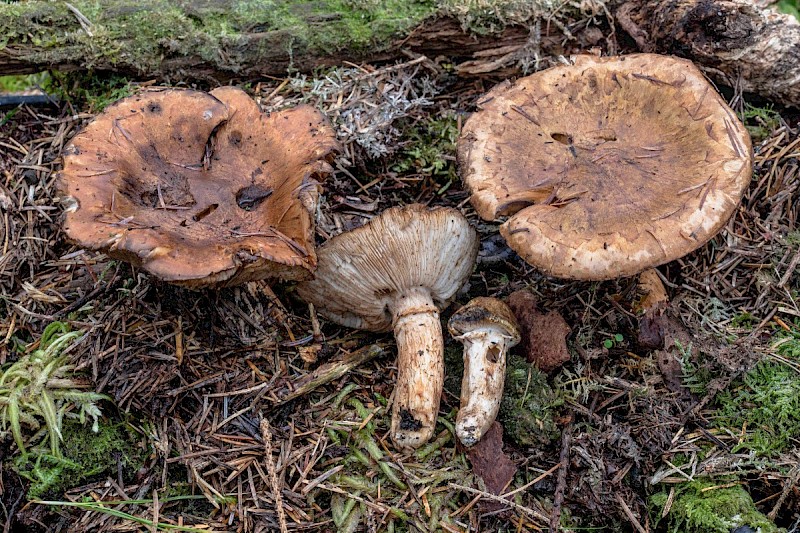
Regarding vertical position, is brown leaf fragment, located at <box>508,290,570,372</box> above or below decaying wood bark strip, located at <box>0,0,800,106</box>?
below

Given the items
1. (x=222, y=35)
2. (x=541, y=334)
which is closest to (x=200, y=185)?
(x=222, y=35)

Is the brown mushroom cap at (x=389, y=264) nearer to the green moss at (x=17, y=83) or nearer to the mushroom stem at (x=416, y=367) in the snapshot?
the mushroom stem at (x=416, y=367)

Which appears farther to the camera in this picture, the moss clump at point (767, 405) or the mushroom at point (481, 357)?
the mushroom at point (481, 357)

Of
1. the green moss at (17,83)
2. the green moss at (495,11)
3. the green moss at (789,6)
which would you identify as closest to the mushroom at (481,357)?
the green moss at (495,11)

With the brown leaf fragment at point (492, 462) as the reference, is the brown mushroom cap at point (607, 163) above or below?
above

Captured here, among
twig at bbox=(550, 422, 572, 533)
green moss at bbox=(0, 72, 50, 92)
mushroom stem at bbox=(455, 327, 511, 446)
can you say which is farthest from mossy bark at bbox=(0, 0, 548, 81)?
twig at bbox=(550, 422, 572, 533)

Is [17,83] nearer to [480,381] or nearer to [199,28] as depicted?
[199,28]

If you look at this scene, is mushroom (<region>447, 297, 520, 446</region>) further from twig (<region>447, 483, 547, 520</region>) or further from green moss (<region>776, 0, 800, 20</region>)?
green moss (<region>776, 0, 800, 20</region>)

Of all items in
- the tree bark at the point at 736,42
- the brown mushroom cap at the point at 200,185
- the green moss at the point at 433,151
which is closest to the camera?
the brown mushroom cap at the point at 200,185
